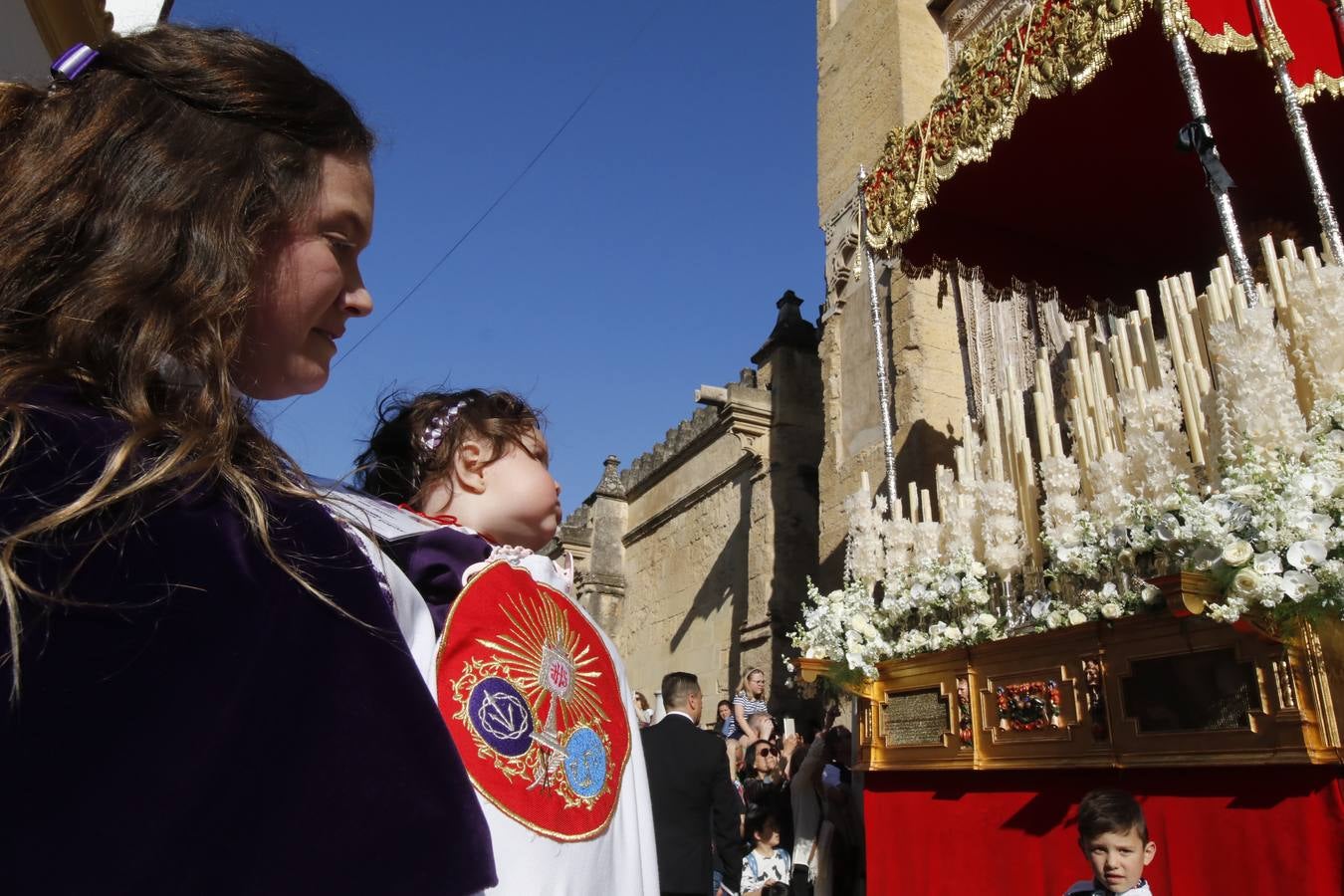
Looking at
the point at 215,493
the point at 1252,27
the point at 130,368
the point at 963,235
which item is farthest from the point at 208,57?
the point at 963,235

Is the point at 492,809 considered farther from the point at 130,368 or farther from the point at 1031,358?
the point at 1031,358

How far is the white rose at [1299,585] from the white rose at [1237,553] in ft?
0.44

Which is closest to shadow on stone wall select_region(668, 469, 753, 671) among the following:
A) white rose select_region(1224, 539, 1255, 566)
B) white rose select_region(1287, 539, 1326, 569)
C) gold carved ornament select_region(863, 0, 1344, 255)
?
gold carved ornament select_region(863, 0, 1344, 255)

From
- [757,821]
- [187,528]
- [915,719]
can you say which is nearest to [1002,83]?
[915,719]

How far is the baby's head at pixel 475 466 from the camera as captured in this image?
155cm

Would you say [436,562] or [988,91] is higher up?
[988,91]

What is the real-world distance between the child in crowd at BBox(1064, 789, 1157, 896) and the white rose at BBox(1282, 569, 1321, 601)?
99 centimetres

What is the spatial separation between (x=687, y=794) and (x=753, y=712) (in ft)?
15.0

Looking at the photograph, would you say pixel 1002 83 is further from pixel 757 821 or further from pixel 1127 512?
pixel 757 821

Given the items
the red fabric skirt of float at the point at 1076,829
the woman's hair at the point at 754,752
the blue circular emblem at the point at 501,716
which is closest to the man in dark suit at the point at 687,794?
the red fabric skirt of float at the point at 1076,829

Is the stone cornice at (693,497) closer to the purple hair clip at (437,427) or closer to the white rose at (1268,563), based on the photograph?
the white rose at (1268,563)

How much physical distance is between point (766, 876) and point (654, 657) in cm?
823

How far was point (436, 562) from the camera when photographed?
1.17 m

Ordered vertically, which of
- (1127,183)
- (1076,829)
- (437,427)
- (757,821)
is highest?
(1127,183)
